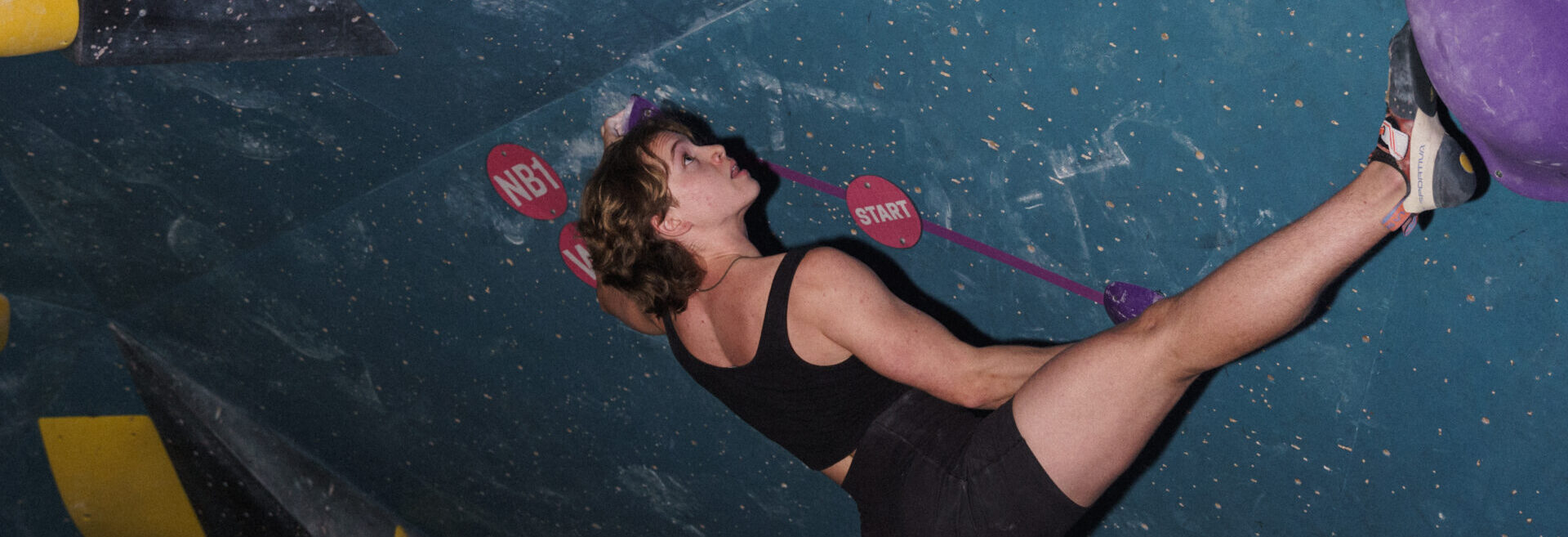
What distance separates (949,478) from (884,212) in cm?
43

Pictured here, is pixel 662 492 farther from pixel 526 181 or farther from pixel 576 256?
pixel 526 181

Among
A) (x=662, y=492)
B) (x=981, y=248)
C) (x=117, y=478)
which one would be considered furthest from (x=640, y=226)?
(x=117, y=478)

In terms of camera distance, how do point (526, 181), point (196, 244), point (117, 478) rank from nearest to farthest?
point (526, 181), point (196, 244), point (117, 478)

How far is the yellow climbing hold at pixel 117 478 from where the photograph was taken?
2.69 metres

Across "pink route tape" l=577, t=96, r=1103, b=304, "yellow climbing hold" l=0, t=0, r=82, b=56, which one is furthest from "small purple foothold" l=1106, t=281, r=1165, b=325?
"yellow climbing hold" l=0, t=0, r=82, b=56

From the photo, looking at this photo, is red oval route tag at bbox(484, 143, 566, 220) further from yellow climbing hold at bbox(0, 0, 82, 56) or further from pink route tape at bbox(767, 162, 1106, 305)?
yellow climbing hold at bbox(0, 0, 82, 56)

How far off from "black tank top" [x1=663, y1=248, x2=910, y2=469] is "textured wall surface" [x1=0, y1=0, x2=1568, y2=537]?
0.88 feet

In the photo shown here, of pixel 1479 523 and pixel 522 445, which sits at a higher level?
pixel 1479 523

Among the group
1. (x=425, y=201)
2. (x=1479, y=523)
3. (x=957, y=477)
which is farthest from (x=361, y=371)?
(x=1479, y=523)

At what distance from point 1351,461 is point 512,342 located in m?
1.51

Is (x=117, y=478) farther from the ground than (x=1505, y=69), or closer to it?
closer to it

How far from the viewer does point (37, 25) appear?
71.1 inches

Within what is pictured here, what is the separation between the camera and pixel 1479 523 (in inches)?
59.2

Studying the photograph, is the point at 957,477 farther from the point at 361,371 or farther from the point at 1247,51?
the point at 361,371
